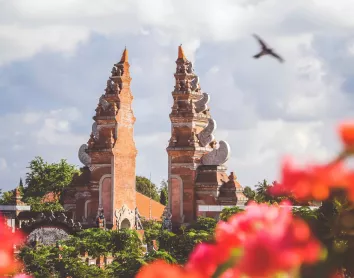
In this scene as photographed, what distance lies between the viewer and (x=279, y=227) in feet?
4.62

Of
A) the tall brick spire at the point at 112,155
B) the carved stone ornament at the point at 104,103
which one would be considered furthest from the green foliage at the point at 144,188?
the carved stone ornament at the point at 104,103

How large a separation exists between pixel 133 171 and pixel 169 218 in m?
5.00

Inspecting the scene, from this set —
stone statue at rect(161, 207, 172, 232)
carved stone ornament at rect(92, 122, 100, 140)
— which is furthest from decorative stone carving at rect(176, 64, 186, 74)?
stone statue at rect(161, 207, 172, 232)

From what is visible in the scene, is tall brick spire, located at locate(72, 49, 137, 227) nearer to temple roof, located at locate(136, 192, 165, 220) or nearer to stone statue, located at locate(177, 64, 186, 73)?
stone statue, located at locate(177, 64, 186, 73)

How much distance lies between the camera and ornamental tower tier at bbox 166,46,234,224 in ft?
115

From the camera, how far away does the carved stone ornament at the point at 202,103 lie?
1428 inches

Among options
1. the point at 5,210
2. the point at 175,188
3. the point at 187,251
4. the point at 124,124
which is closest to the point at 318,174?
the point at 187,251

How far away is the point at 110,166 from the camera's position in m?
37.3

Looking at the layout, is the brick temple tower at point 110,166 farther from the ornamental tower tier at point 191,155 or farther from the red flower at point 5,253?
the red flower at point 5,253

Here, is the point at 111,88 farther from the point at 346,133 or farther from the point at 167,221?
the point at 346,133

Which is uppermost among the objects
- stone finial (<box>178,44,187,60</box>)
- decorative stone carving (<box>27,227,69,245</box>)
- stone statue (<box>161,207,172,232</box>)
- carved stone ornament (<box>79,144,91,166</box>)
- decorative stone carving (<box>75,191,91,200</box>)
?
stone finial (<box>178,44,187,60</box>)

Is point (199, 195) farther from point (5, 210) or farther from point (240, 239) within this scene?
point (240, 239)

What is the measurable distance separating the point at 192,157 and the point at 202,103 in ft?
9.32

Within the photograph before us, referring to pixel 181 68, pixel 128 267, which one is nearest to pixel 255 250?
pixel 128 267
